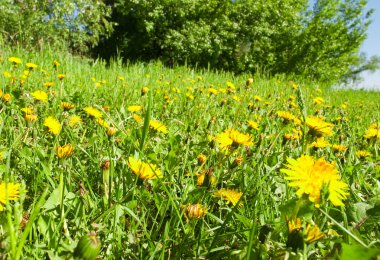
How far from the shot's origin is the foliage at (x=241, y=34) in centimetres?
1580

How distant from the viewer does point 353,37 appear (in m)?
20.0

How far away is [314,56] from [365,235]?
20.0m

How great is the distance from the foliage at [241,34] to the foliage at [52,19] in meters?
2.61

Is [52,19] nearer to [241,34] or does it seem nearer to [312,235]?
[241,34]

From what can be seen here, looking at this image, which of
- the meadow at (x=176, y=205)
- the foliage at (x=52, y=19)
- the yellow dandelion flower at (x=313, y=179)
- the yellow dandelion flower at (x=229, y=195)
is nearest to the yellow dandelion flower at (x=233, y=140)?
the meadow at (x=176, y=205)

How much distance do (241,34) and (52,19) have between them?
9.23m

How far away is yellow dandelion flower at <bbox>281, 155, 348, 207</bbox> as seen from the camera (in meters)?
0.62

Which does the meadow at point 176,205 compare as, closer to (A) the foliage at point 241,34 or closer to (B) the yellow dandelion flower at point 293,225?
(B) the yellow dandelion flower at point 293,225

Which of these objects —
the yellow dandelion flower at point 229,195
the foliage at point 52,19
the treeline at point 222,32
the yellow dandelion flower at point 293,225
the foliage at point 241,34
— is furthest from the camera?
the foliage at point 241,34

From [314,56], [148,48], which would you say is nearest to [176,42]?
[148,48]

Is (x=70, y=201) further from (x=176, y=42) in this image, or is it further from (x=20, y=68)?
(x=176, y=42)

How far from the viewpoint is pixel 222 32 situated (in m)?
16.2

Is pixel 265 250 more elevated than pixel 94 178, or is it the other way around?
pixel 265 250

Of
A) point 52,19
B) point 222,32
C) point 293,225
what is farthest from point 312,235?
point 222,32
